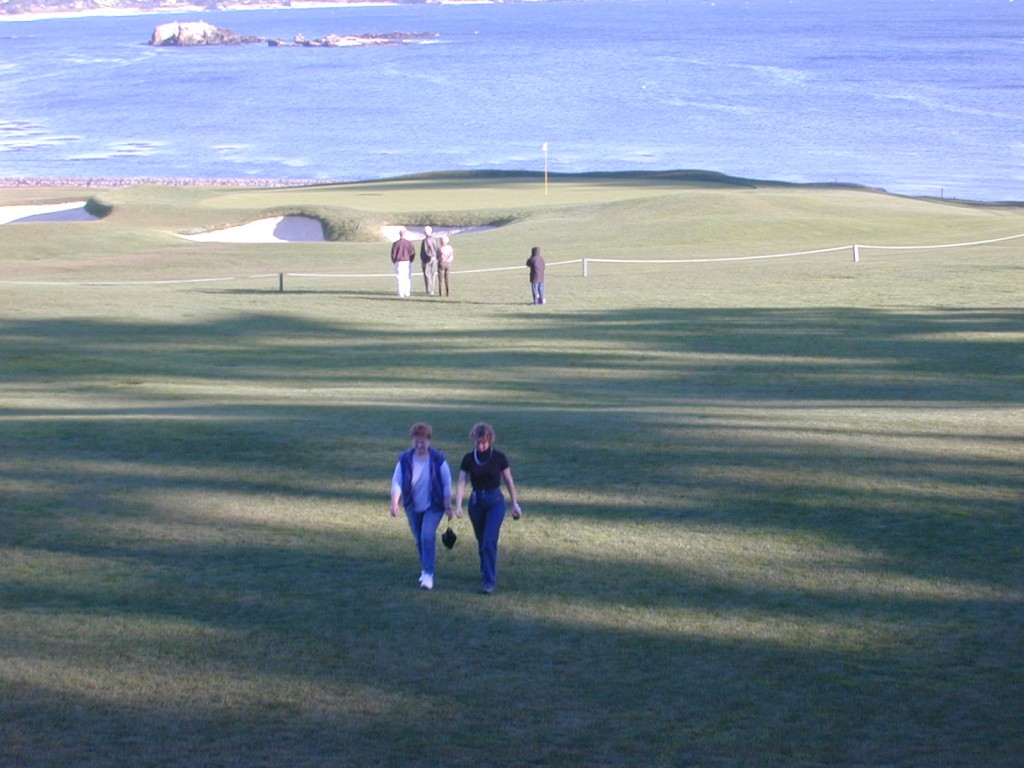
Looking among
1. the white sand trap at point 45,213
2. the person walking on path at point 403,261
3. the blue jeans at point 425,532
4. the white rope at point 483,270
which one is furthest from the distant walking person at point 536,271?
the white sand trap at point 45,213

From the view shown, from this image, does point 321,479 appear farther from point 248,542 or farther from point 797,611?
point 797,611

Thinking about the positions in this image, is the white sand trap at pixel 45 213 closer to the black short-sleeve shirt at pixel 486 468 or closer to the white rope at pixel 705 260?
the white rope at pixel 705 260

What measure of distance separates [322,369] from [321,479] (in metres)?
9.09

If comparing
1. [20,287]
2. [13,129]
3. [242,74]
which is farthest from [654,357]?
[242,74]

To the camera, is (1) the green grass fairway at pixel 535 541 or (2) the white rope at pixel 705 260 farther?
(2) the white rope at pixel 705 260

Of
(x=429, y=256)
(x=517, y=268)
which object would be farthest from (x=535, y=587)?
(x=517, y=268)

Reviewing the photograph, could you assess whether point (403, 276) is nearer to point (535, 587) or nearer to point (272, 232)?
point (272, 232)

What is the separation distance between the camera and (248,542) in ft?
40.1

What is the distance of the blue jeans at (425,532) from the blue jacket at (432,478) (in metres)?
0.17

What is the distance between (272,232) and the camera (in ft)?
152

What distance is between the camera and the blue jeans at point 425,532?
34.6 ft

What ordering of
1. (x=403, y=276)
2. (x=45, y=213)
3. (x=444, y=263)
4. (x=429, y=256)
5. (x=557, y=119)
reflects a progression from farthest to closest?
(x=557, y=119), (x=45, y=213), (x=429, y=256), (x=403, y=276), (x=444, y=263)

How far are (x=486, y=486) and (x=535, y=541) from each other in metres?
2.02

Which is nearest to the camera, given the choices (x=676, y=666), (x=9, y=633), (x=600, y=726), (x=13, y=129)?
(x=600, y=726)
